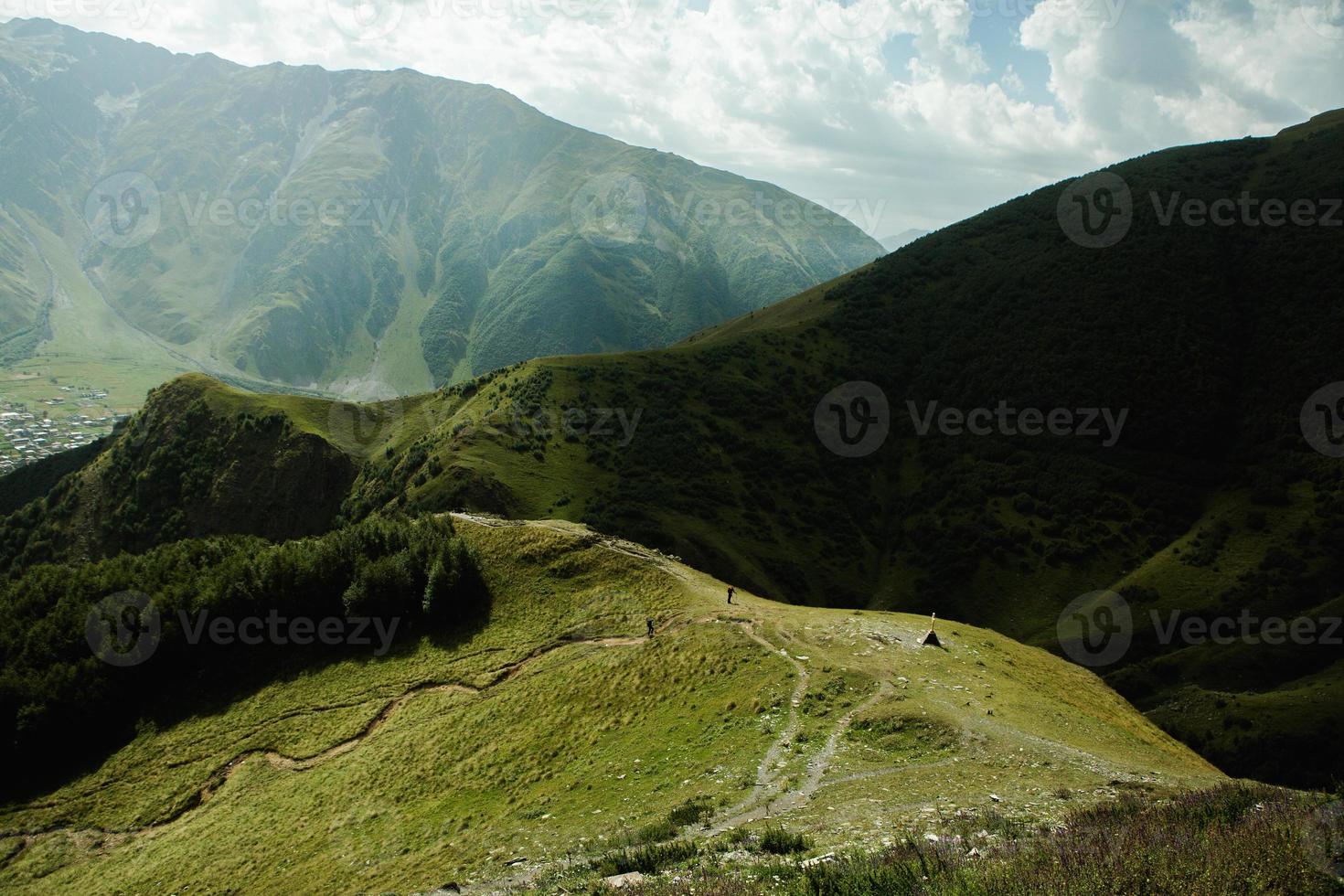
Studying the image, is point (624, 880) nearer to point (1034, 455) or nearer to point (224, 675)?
point (224, 675)

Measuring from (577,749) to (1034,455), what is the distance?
102227mm

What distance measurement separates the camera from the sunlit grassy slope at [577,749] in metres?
22.8

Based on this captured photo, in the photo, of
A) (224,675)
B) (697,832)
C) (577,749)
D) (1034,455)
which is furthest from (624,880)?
(1034,455)

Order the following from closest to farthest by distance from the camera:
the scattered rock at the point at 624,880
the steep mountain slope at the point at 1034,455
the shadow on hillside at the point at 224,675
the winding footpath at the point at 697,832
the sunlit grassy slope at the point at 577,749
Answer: the scattered rock at the point at 624,880 → the winding footpath at the point at 697,832 → the sunlit grassy slope at the point at 577,749 → the shadow on hillside at the point at 224,675 → the steep mountain slope at the point at 1034,455

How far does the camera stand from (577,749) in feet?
96.6

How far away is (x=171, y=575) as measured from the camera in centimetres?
5081

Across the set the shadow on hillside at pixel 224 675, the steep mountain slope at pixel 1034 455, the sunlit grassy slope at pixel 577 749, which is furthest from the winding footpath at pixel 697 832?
the steep mountain slope at pixel 1034 455

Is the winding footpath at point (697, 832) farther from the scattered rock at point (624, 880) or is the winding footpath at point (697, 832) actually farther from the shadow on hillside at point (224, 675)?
the scattered rock at point (624, 880)

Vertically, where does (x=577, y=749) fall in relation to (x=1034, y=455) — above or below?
below

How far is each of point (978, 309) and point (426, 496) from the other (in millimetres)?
112987

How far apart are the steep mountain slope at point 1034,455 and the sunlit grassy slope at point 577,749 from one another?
131ft

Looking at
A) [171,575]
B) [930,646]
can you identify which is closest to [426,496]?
[171,575]

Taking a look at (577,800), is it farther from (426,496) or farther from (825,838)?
(426,496)

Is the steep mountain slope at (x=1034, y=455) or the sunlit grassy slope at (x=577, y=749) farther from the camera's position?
the steep mountain slope at (x=1034, y=455)
